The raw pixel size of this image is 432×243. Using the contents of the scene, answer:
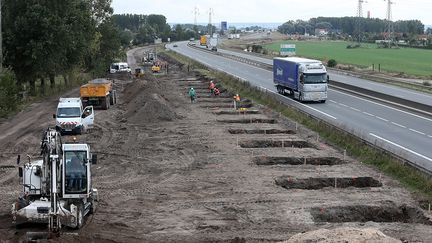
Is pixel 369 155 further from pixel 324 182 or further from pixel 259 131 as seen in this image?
pixel 259 131

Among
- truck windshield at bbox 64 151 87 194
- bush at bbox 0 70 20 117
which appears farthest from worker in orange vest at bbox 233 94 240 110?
truck windshield at bbox 64 151 87 194

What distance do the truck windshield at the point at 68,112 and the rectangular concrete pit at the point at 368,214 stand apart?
19762mm

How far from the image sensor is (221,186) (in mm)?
23984

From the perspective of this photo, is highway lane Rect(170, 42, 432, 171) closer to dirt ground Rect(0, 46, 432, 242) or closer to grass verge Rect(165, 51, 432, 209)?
grass verge Rect(165, 51, 432, 209)

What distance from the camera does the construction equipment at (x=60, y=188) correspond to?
1719cm

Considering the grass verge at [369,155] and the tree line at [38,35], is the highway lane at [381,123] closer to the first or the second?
the grass verge at [369,155]

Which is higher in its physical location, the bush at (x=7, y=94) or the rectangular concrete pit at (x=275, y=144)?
the bush at (x=7, y=94)

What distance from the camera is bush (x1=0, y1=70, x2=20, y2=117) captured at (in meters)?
41.1

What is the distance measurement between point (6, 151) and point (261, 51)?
123 metres

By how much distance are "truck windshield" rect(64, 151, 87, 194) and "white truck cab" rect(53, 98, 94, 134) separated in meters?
18.6

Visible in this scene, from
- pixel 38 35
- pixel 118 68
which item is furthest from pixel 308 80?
pixel 118 68

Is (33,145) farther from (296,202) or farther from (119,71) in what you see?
(119,71)

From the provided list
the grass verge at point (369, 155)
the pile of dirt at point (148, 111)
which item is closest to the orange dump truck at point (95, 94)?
the pile of dirt at point (148, 111)

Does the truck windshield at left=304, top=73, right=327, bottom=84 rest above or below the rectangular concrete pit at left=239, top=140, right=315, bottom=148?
above
